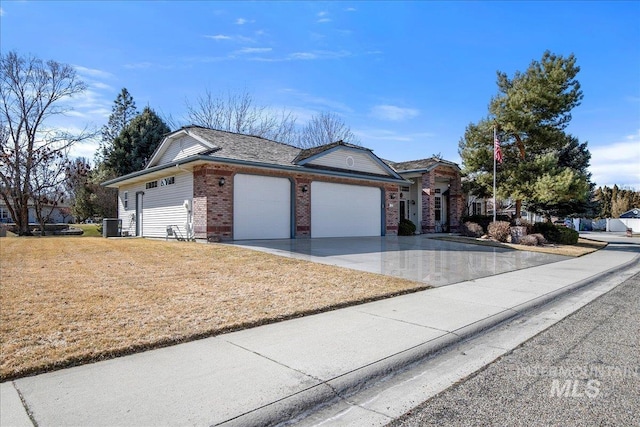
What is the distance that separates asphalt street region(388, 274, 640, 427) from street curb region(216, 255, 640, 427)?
0.60 m

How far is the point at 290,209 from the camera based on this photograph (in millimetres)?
17531

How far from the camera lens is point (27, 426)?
2.62m

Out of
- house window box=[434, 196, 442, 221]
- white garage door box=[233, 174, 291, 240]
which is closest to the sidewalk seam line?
white garage door box=[233, 174, 291, 240]

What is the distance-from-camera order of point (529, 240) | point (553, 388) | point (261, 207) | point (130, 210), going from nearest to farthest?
point (553, 388) < point (261, 207) < point (529, 240) < point (130, 210)

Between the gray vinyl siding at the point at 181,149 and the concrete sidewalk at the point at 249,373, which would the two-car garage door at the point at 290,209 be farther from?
the concrete sidewalk at the point at 249,373

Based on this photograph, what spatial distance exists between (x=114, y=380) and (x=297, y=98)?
96.5 feet

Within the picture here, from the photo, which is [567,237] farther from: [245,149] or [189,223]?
[189,223]

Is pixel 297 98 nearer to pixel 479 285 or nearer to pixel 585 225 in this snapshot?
pixel 479 285

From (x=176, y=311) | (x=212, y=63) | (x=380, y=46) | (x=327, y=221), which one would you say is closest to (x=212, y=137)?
(x=212, y=63)

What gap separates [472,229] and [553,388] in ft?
67.3

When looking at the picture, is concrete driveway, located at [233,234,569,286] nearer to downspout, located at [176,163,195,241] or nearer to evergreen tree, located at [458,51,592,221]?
downspout, located at [176,163,195,241]

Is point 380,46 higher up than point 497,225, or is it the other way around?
point 380,46

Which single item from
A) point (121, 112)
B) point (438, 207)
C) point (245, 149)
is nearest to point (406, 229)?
point (438, 207)

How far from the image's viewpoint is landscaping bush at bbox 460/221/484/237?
73.7 feet
